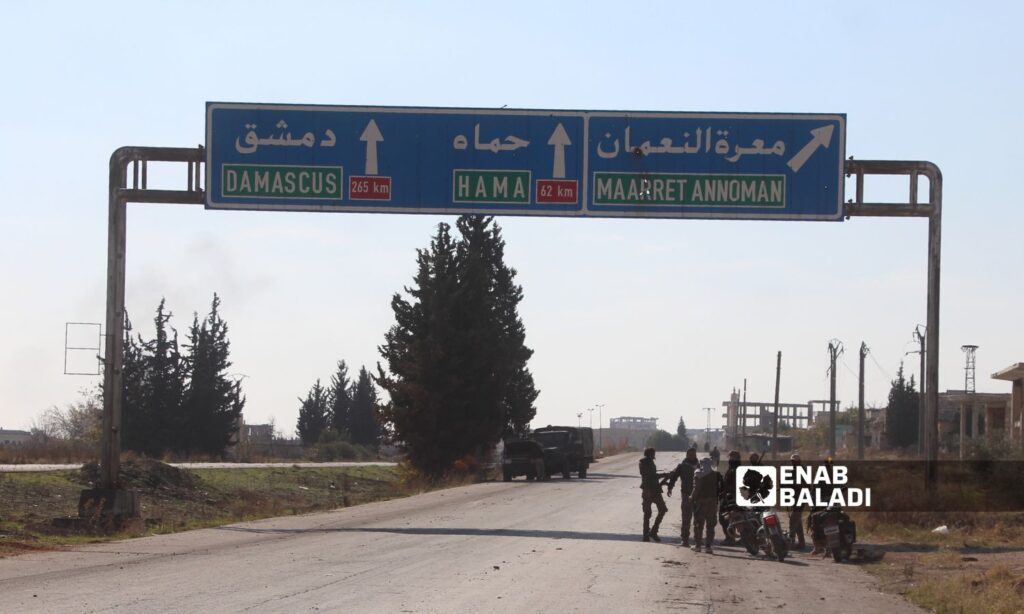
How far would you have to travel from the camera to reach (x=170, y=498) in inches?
1479

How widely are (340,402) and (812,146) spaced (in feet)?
356

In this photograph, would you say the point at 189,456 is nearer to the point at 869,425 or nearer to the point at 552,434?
the point at 552,434

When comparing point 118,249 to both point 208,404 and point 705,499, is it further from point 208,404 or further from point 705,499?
point 208,404

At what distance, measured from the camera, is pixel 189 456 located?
77.9m

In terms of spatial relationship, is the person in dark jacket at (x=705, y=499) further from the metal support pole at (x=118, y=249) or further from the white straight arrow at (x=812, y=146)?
the metal support pole at (x=118, y=249)

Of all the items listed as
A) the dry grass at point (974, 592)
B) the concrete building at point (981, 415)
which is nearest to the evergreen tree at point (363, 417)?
the concrete building at point (981, 415)

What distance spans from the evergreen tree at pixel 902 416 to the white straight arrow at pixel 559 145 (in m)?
73.4

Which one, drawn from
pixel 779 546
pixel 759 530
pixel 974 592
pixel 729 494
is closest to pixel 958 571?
pixel 779 546

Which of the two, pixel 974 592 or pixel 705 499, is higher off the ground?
pixel 705 499

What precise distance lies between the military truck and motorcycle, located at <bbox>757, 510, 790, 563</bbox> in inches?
1388

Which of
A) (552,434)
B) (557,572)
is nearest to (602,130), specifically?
(557,572)

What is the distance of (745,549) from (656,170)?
745 cm

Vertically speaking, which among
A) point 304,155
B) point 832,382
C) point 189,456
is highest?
point 304,155

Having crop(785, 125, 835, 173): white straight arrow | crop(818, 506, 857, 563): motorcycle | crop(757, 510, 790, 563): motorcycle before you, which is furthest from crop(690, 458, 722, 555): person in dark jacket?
crop(785, 125, 835, 173): white straight arrow
